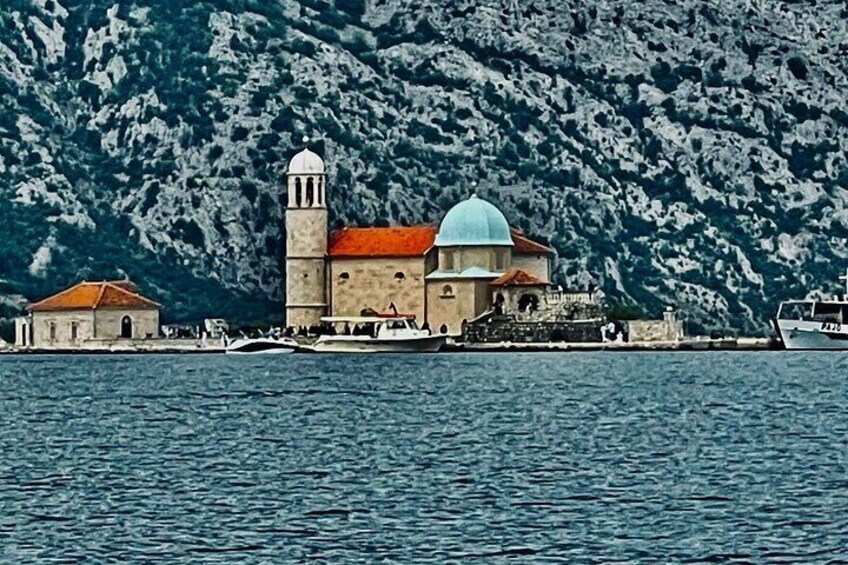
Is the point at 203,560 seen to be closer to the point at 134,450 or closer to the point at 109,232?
the point at 134,450

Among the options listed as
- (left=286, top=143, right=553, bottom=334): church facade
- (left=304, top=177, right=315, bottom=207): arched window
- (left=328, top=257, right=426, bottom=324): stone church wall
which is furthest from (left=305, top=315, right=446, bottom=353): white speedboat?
(left=304, top=177, right=315, bottom=207): arched window

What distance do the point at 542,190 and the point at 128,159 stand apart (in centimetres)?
2305

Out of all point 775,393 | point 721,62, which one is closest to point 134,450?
point 775,393

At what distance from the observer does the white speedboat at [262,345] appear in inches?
4665

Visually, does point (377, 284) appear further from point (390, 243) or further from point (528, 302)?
point (528, 302)

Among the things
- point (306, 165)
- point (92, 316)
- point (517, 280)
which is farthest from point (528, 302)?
point (92, 316)

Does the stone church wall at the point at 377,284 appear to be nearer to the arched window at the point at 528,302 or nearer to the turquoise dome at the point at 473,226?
the turquoise dome at the point at 473,226

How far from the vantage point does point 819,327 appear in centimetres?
11750

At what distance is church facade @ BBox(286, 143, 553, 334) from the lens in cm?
12138

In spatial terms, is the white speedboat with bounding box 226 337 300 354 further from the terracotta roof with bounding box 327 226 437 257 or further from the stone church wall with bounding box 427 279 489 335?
the stone church wall with bounding box 427 279 489 335

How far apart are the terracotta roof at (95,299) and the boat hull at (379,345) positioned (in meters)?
10.1

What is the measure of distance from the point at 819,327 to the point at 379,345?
22.0 m

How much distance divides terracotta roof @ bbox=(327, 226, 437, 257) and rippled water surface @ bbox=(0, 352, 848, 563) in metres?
41.0

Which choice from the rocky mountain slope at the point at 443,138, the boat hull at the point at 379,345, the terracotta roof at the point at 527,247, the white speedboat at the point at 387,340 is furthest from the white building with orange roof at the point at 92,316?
the terracotta roof at the point at 527,247
